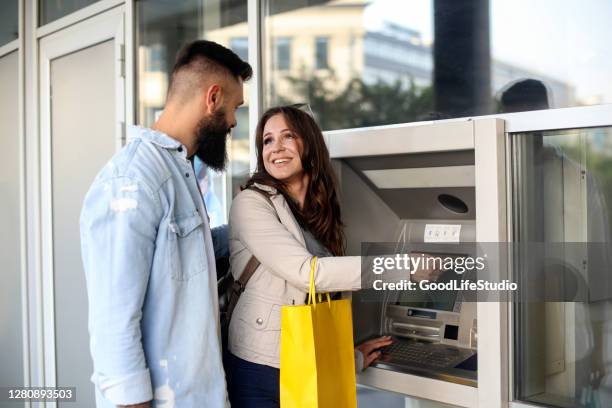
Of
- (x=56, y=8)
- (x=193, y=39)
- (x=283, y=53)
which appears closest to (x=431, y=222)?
(x=283, y=53)

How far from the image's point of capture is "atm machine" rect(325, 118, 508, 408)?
186cm

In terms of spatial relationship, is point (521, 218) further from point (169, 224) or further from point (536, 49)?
point (169, 224)

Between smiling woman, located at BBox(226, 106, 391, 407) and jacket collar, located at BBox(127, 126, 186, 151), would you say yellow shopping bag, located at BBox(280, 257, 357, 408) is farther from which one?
jacket collar, located at BBox(127, 126, 186, 151)

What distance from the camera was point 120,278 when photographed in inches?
63.9

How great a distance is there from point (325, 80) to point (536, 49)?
3.18ft

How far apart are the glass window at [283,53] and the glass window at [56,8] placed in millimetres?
1477

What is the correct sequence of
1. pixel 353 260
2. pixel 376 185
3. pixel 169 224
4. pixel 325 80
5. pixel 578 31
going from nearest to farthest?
1. pixel 169 224
2. pixel 353 260
3. pixel 578 31
4. pixel 376 185
5. pixel 325 80

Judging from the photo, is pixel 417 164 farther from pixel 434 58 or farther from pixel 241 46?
pixel 241 46

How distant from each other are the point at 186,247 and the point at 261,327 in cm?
31

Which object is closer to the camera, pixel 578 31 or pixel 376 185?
pixel 578 31

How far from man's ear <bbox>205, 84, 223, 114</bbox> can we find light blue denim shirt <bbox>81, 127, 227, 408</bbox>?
0.14 metres

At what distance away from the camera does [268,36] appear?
2.94 m

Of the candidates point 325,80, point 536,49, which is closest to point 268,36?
point 325,80

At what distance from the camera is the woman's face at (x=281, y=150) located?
1.99 metres
